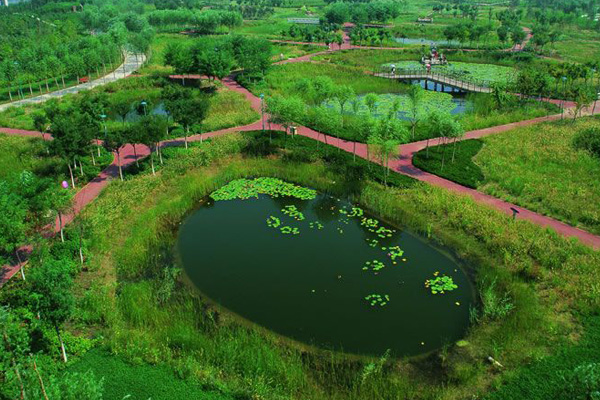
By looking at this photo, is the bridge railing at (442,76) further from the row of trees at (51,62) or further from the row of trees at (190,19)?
the row of trees at (190,19)

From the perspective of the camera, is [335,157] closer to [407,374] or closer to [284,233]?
[284,233]

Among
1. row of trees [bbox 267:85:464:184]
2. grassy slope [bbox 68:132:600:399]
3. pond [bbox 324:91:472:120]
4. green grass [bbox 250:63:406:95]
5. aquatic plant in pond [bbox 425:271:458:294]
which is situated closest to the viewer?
→ grassy slope [bbox 68:132:600:399]

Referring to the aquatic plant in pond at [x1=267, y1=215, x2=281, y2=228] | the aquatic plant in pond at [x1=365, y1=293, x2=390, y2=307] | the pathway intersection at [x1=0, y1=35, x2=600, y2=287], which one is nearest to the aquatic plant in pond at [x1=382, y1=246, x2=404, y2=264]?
the aquatic plant in pond at [x1=365, y1=293, x2=390, y2=307]

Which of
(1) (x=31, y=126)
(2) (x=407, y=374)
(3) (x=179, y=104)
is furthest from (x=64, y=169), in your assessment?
(2) (x=407, y=374)

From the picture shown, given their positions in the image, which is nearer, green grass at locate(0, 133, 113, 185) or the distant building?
green grass at locate(0, 133, 113, 185)

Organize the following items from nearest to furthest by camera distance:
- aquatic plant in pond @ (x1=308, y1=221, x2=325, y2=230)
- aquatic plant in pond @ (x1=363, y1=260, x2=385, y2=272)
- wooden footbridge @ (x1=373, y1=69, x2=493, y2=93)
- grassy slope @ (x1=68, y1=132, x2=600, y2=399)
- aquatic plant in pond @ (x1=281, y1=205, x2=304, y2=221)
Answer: grassy slope @ (x1=68, y1=132, x2=600, y2=399), aquatic plant in pond @ (x1=363, y1=260, x2=385, y2=272), aquatic plant in pond @ (x1=308, y1=221, x2=325, y2=230), aquatic plant in pond @ (x1=281, y1=205, x2=304, y2=221), wooden footbridge @ (x1=373, y1=69, x2=493, y2=93)

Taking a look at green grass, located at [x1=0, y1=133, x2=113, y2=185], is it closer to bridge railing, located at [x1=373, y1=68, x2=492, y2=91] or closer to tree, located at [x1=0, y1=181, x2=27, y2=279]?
tree, located at [x1=0, y1=181, x2=27, y2=279]

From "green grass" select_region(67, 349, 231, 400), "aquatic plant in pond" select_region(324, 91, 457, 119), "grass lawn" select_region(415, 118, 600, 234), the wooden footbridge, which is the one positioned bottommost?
"green grass" select_region(67, 349, 231, 400)
